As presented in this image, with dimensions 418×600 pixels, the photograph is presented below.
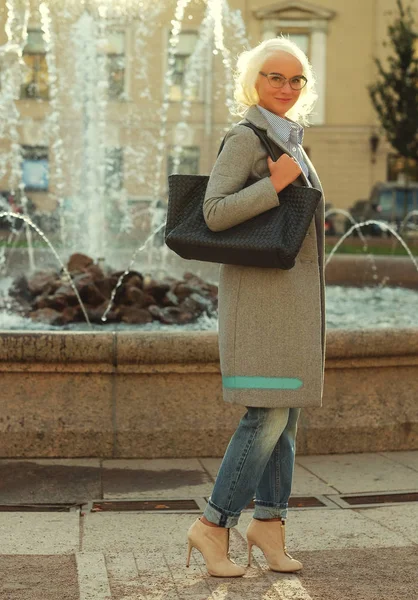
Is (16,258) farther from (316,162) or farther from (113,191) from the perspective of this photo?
(316,162)

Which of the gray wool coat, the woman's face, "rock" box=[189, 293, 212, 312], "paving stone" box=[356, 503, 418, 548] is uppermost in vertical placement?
the woman's face

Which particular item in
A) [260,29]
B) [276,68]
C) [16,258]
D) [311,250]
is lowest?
[16,258]

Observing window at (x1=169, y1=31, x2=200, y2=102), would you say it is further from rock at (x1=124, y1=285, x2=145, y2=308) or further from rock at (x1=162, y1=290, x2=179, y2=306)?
rock at (x1=124, y1=285, x2=145, y2=308)

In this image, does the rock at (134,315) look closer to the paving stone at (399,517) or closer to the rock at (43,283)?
the rock at (43,283)

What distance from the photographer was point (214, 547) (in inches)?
146

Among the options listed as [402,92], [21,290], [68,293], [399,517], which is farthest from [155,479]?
[402,92]

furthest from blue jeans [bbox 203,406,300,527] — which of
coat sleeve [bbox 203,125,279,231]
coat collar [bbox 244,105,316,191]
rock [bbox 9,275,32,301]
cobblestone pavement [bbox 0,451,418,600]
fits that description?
rock [bbox 9,275,32,301]

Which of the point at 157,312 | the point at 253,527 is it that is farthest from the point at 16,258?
the point at 253,527

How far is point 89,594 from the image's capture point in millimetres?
3473

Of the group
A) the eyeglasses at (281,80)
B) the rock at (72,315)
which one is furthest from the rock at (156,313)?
the eyeglasses at (281,80)

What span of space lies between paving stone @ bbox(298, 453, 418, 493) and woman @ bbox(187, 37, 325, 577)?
1377mm

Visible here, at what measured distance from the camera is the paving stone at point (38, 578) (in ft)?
11.4

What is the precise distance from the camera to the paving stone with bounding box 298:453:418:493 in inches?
200

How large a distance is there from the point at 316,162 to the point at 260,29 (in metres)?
4.97
